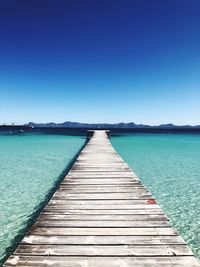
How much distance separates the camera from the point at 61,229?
3525 millimetres

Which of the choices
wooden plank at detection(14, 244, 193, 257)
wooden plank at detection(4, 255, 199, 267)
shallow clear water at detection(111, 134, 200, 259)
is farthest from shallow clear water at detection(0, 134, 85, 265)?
shallow clear water at detection(111, 134, 200, 259)

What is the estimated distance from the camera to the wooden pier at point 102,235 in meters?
2.75

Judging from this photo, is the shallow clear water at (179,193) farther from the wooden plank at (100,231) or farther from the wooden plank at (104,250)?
the wooden plank at (104,250)

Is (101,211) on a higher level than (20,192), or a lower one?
higher

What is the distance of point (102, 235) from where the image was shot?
3.35 meters

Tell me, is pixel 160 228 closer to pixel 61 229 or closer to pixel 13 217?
pixel 61 229

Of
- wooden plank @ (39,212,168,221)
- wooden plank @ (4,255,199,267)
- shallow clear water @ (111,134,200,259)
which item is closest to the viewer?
wooden plank @ (4,255,199,267)

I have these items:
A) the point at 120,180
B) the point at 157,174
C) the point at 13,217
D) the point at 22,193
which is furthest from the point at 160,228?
the point at 157,174

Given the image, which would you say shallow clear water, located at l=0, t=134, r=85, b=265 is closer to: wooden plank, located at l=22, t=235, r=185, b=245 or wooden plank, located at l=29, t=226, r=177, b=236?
wooden plank, located at l=29, t=226, r=177, b=236

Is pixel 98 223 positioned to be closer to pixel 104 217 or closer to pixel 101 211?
pixel 104 217

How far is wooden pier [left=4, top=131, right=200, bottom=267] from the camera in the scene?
2.75m

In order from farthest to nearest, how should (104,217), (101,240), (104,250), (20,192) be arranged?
(20,192) < (104,217) < (101,240) < (104,250)

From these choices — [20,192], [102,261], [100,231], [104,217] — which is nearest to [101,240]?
[100,231]

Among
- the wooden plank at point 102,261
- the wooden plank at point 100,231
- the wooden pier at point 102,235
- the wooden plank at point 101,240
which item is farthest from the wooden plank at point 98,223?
the wooden plank at point 102,261
